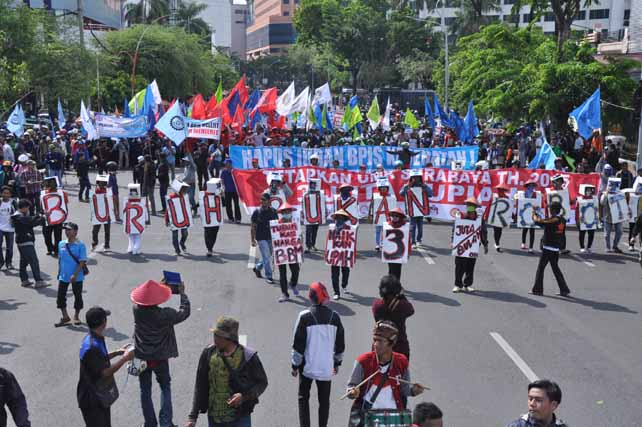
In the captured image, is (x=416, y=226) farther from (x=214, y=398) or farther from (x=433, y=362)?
(x=214, y=398)

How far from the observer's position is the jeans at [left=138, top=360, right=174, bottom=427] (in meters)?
7.33

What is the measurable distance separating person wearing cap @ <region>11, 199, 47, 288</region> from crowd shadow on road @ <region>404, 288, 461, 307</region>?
6.37m

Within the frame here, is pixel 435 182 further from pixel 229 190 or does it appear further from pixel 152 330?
pixel 152 330

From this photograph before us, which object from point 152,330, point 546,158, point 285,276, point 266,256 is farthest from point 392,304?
point 546,158

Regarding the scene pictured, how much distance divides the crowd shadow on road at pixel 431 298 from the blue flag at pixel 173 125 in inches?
492

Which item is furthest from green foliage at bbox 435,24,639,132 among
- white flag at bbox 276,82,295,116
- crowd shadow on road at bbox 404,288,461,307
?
crowd shadow on road at bbox 404,288,461,307

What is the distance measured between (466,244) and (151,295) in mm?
7209

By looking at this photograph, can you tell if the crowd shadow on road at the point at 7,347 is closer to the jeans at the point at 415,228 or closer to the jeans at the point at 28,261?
the jeans at the point at 28,261

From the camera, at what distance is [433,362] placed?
9.62 m

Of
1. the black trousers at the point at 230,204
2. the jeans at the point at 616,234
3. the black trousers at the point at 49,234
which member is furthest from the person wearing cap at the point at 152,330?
the black trousers at the point at 230,204

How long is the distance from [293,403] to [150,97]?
2337 centimetres

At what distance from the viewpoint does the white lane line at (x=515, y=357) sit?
9.22 m

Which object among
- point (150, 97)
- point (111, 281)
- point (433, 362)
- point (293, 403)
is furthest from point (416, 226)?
point (150, 97)

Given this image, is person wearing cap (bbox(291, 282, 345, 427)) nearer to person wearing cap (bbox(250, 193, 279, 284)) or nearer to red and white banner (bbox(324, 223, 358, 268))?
red and white banner (bbox(324, 223, 358, 268))
